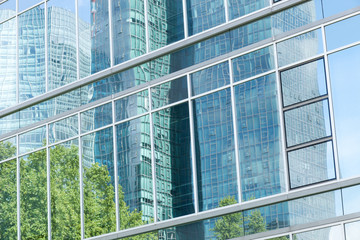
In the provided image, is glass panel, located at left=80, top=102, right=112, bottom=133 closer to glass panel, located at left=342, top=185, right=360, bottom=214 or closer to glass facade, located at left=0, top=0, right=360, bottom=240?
glass facade, located at left=0, top=0, right=360, bottom=240

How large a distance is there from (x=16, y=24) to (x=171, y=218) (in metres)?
8.35

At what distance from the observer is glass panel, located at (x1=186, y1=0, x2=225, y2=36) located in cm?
1960

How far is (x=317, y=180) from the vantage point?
1688 cm

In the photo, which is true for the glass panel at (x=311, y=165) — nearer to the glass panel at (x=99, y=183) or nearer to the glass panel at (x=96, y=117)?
the glass panel at (x=99, y=183)

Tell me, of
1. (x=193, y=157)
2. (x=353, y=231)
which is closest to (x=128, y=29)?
(x=193, y=157)

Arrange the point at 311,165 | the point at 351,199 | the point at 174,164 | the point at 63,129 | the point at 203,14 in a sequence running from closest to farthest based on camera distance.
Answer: the point at 351,199, the point at 311,165, the point at 174,164, the point at 203,14, the point at 63,129

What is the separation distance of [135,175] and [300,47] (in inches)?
197

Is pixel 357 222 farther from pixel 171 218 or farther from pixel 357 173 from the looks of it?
pixel 171 218

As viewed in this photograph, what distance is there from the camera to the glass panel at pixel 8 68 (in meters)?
23.8

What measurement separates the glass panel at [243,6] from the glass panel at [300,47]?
121cm

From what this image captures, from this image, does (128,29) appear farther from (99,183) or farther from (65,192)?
(65,192)

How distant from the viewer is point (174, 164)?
19.1 metres

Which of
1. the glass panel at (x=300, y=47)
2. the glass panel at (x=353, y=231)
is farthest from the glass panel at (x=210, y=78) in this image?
the glass panel at (x=353, y=231)

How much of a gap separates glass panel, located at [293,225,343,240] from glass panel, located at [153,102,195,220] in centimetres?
289
